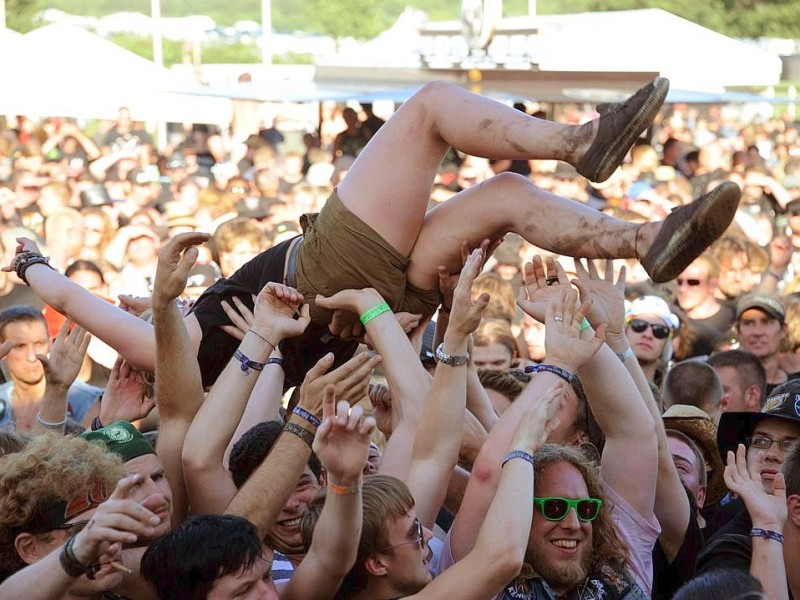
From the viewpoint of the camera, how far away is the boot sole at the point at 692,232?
4.11 m

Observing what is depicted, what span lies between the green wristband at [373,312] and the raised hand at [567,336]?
0.62 m

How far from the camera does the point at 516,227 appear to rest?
14.6ft

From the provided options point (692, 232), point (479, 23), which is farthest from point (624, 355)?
point (479, 23)

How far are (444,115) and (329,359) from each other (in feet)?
3.55

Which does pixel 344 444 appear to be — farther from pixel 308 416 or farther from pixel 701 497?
pixel 701 497

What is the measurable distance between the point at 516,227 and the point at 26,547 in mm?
1941

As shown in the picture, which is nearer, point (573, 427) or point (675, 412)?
point (573, 427)

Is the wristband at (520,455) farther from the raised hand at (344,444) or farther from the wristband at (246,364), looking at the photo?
the wristband at (246,364)

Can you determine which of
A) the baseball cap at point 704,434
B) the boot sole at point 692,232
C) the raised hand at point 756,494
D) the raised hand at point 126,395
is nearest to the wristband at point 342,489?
the raised hand at point 756,494

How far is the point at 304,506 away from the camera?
420cm

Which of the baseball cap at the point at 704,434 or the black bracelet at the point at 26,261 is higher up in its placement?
the black bracelet at the point at 26,261

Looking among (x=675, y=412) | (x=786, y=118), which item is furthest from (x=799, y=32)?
(x=675, y=412)

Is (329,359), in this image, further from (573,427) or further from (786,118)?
(786,118)

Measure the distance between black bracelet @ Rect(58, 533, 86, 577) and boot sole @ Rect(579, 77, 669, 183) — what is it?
2.02 meters
